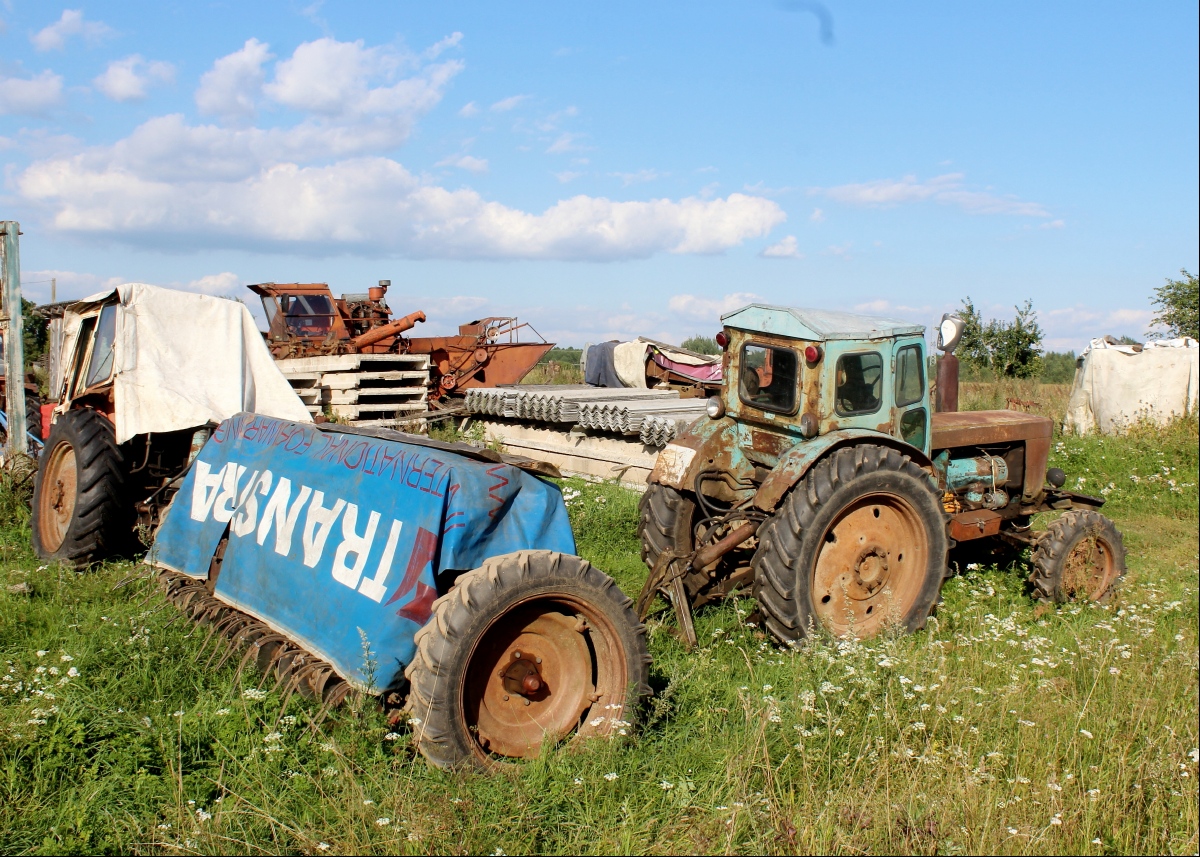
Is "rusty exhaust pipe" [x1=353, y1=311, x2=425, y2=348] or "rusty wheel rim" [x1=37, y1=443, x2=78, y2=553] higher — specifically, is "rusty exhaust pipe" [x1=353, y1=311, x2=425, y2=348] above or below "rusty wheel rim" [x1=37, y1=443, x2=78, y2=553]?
above

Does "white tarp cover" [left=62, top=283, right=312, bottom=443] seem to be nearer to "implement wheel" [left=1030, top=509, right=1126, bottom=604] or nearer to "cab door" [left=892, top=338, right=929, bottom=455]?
"cab door" [left=892, top=338, right=929, bottom=455]

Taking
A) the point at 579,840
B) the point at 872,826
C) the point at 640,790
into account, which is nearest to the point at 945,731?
the point at 872,826

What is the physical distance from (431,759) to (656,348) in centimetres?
1317

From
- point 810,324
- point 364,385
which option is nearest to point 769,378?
point 810,324

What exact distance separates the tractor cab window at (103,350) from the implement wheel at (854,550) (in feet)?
17.2

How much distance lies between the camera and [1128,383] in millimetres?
13539

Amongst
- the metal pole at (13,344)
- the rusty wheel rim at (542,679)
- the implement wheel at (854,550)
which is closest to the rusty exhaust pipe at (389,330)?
the metal pole at (13,344)

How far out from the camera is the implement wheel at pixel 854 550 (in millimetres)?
5316

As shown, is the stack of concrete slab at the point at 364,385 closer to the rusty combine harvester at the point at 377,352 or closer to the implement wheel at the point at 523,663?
the rusty combine harvester at the point at 377,352

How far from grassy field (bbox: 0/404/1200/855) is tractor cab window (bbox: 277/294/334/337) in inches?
414

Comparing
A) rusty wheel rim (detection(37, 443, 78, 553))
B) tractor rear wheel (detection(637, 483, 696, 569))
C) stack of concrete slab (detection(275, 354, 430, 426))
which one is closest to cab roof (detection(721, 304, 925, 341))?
tractor rear wheel (detection(637, 483, 696, 569))

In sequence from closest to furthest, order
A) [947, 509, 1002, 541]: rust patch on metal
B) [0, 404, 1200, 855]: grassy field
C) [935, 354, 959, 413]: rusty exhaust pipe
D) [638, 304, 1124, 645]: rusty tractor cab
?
[0, 404, 1200, 855]: grassy field → [638, 304, 1124, 645]: rusty tractor cab → [947, 509, 1002, 541]: rust patch on metal → [935, 354, 959, 413]: rusty exhaust pipe

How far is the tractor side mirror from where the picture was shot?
663cm

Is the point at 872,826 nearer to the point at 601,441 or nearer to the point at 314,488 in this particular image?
the point at 314,488
